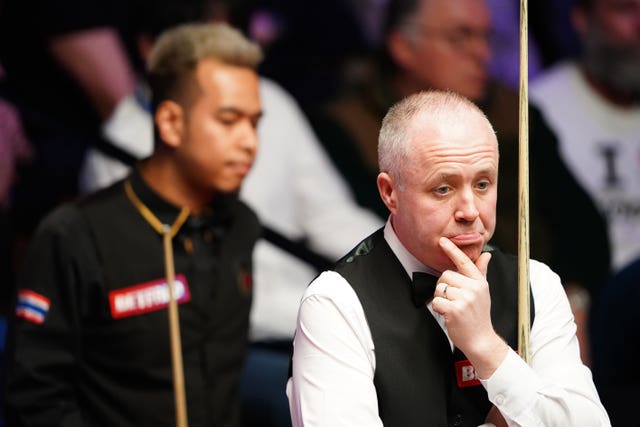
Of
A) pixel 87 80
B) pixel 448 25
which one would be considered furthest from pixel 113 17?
pixel 448 25

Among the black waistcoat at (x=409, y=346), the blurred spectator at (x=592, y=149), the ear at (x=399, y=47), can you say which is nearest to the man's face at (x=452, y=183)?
the black waistcoat at (x=409, y=346)

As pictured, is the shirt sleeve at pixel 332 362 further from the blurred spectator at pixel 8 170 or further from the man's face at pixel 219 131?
the blurred spectator at pixel 8 170

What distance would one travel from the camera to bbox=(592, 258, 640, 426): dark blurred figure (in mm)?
3838

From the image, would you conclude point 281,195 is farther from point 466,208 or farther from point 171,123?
point 466,208

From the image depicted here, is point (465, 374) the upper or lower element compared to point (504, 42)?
lower

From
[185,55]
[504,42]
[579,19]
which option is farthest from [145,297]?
[579,19]

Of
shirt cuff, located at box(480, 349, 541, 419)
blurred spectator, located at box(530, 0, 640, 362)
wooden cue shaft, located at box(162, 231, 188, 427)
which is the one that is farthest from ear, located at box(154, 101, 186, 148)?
blurred spectator, located at box(530, 0, 640, 362)

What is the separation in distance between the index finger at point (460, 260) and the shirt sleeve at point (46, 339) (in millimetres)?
1292

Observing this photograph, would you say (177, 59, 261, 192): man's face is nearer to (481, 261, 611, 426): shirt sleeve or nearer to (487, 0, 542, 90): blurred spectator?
(481, 261, 611, 426): shirt sleeve

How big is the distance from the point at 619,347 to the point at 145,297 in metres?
1.87

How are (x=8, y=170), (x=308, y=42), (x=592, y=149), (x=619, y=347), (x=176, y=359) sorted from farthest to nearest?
(x=592, y=149) < (x=308, y=42) < (x=8, y=170) < (x=619, y=347) < (x=176, y=359)

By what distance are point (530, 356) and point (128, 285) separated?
4.36 ft

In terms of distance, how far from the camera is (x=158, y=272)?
3061 millimetres

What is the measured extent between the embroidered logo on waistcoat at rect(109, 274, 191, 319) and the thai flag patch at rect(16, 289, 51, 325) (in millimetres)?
173
